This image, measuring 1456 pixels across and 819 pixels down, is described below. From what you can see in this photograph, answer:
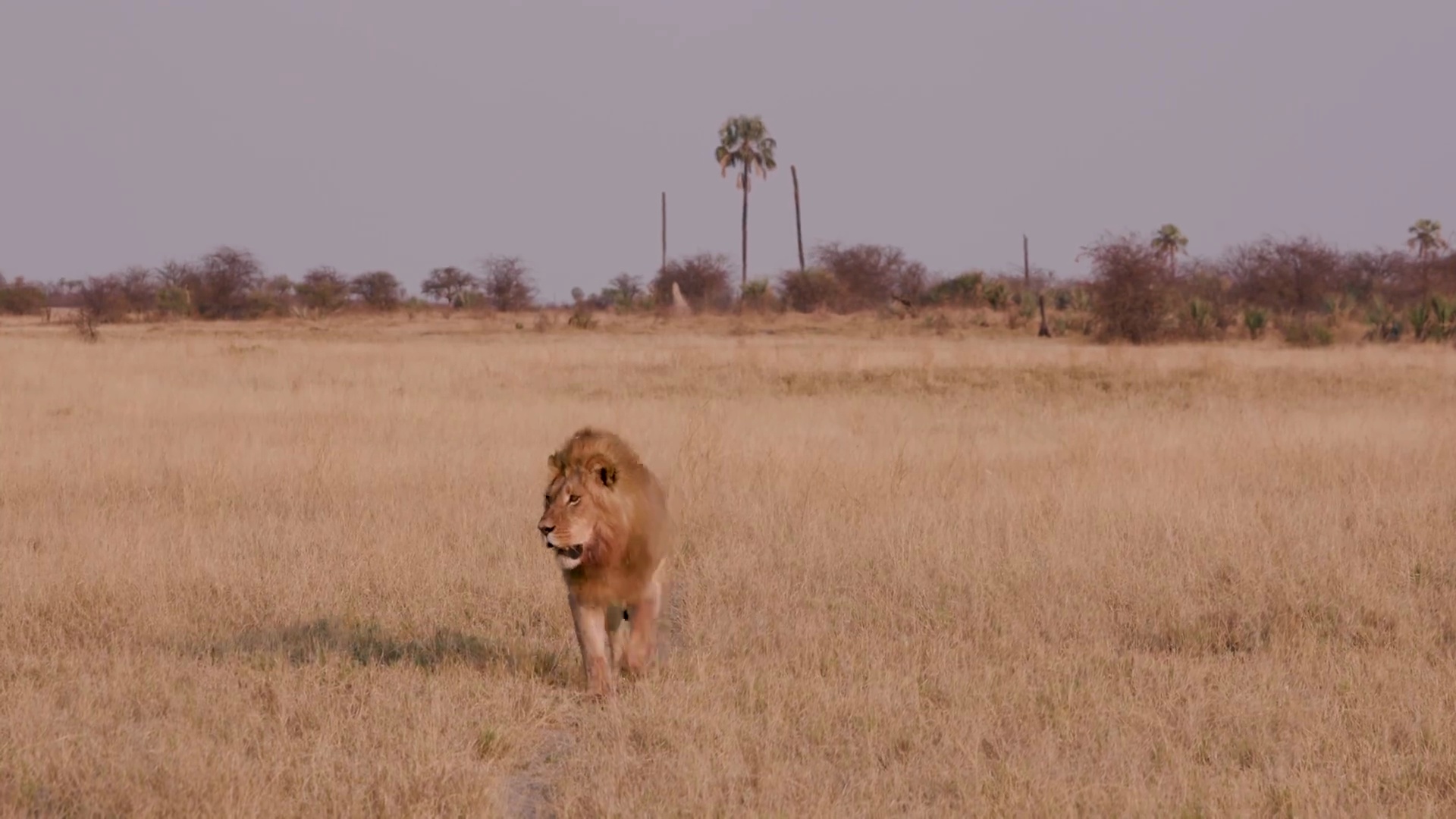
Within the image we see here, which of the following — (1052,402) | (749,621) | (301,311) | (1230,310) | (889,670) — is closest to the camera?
(889,670)

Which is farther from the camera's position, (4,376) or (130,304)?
(130,304)

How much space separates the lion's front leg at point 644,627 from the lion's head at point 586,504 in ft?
1.10

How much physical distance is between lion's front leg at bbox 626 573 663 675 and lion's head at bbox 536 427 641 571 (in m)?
0.33

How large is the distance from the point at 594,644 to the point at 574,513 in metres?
0.60

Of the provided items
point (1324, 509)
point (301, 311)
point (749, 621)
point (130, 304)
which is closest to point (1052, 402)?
point (1324, 509)

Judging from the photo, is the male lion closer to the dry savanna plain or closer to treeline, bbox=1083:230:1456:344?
the dry savanna plain

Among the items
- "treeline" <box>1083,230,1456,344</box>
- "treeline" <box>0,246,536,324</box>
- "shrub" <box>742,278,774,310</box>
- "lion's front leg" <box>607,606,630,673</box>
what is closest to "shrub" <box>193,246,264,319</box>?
"treeline" <box>0,246,536,324</box>

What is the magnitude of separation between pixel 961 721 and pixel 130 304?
56.8 meters

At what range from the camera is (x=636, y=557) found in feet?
15.3

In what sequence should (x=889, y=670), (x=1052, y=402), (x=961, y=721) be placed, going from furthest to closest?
(x=1052, y=402) < (x=889, y=670) < (x=961, y=721)

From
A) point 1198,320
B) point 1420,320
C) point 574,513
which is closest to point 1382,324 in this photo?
point 1420,320

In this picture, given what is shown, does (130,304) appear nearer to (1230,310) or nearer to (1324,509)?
(1230,310)

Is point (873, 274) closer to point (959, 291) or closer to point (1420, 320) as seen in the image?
point (959, 291)

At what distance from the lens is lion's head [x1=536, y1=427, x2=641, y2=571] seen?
14.5 feet
